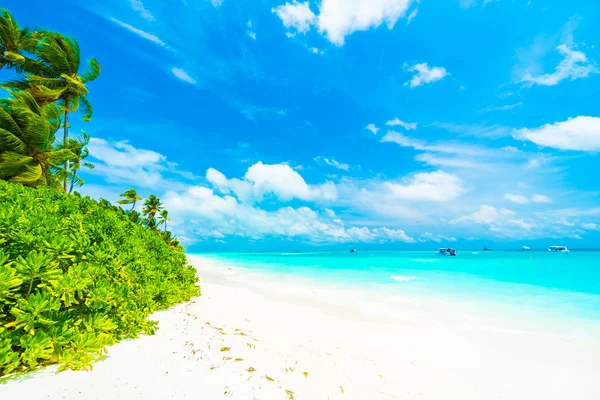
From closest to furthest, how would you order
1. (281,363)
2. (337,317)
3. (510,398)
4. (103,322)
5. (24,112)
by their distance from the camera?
(103,322) < (281,363) < (510,398) < (337,317) < (24,112)

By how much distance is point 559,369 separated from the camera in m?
6.14

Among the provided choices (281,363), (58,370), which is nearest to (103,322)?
(58,370)

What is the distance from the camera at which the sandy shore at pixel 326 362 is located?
286cm

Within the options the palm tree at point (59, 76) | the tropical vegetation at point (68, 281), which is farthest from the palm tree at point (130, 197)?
the tropical vegetation at point (68, 281)

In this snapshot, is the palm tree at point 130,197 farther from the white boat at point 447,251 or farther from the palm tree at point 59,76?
the white boat at point 447,251

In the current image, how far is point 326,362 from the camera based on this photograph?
4.43 metres

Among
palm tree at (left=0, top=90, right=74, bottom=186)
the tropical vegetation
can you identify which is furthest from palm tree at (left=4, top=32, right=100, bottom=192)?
the tropical vegetation

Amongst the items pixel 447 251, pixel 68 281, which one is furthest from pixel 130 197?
pixel 447 251

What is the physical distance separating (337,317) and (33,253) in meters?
8.77

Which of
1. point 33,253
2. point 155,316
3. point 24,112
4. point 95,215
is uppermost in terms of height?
point 24,112

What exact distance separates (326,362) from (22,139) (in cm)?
1750

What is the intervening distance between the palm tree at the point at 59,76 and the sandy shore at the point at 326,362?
1814cm

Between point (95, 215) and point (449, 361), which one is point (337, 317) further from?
point (95, 215)

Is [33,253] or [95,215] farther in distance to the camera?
[95,215]
